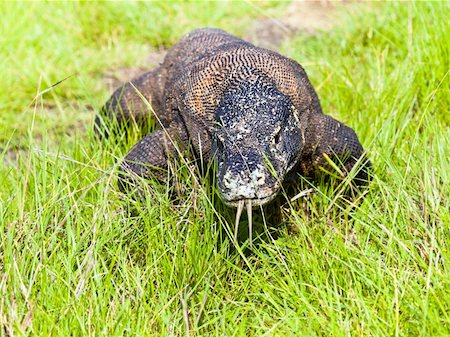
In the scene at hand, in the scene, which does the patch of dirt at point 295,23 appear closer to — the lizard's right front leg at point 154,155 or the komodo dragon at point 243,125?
the komodo dragon at point 243,125

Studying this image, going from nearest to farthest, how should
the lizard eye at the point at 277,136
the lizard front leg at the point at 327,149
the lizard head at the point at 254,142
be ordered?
the lizard head at the point at 254,142, the lizard eye at the point at 277,136, the lizard front leg at the point at 327,149

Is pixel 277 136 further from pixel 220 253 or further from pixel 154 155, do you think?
pixel 154 155

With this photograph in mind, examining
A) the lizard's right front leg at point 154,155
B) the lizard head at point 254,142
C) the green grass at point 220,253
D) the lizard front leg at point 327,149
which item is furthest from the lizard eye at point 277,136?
the lizard's right front leg at point 154,155

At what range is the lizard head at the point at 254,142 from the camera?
117 inches

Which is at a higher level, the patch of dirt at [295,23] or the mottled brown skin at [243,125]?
the mottled brown skin at [243,125]

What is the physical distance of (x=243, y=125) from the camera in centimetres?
320

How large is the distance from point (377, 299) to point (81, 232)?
4.14 ft

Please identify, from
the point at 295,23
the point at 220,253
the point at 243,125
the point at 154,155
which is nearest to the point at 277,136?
the point at 243,125

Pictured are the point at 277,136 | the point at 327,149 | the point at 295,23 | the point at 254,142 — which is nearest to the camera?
the point at 254,142

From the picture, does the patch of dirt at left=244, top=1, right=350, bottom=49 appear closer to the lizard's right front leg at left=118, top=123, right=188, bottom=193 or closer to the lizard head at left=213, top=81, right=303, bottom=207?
the lizard's right front leg at left=118, top=123, right=188, bottom=193

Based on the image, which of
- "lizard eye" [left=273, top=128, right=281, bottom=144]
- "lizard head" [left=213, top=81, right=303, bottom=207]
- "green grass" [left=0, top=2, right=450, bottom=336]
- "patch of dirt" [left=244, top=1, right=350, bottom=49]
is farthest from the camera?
"patch of dirt" [left=244, top=1, right=350, bottom=49]

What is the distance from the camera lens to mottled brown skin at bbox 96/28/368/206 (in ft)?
10.0

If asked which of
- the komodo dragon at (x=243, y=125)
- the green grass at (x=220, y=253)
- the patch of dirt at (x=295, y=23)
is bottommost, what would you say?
the green grass at (x=220, y=253)

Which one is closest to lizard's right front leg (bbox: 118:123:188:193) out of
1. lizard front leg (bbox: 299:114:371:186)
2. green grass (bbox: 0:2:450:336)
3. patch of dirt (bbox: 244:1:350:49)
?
green grass (bbox: 0:2:450:336)
